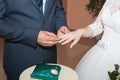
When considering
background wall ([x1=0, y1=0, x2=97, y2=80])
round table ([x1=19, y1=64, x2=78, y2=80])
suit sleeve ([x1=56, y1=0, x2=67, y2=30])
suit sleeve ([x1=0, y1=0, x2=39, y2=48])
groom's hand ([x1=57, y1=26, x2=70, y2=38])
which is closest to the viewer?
round table ([x1=19, y1=64, x2=78, y2=80])

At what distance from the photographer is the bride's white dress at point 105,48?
5.05 feet

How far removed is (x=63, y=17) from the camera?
5.44 ft

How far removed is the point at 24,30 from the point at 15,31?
0.05 meters

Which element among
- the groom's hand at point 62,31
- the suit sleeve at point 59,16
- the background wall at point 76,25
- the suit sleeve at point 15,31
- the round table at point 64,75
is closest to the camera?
the round table at point 64,75

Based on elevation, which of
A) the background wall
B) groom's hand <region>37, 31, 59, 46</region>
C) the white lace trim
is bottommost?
the background wall

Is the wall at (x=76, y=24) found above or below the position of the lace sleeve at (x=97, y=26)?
below

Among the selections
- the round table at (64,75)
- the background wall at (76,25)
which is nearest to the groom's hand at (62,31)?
the round table at (64,75)

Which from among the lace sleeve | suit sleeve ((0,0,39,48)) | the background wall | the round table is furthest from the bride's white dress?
the background wall

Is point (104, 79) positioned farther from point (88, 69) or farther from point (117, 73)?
point (117, 73)

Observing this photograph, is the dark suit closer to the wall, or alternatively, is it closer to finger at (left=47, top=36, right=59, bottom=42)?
finger at (left=47, top=36, right=59, bottom=42)

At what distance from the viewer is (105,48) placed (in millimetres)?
1588

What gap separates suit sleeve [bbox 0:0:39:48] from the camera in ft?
4.38

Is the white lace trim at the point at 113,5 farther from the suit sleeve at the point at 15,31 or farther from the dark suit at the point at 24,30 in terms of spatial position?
the suit sleeve at the point at 15,31

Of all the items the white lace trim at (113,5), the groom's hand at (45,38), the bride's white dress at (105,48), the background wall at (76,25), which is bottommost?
the background wall at (76,25)
